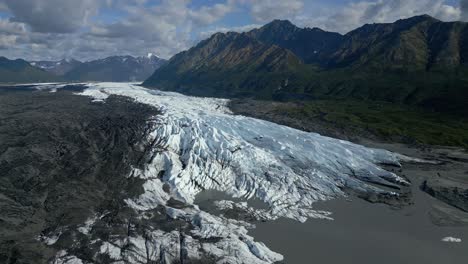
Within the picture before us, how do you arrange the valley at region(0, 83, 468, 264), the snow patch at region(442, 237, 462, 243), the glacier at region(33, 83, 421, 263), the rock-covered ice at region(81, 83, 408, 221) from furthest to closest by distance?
the rock-covered ice at region(81, 83, 408, 221) < the snow patch at region(442, 237, 462, 243) < the glacier at region(33, 83, 421, 263) < the valley at region(0, 83, 468, 264)

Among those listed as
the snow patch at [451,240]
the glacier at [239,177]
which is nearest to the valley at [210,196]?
the glacier at [239,177]

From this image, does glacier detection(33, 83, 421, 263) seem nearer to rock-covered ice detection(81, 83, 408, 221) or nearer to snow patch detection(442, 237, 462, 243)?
rock-covered ice detection(81, 83, 408, 221)

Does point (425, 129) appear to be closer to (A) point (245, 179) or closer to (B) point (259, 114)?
(B) point (259, 114)

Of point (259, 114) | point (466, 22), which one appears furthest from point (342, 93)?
point (466, 22)

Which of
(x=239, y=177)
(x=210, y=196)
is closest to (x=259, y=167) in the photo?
(x=239, y=177)

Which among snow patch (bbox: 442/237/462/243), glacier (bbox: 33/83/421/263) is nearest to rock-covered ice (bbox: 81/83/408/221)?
glacier (bbox: 33/83/421/263)

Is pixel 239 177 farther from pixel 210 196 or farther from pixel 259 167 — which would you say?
pixel 210 196

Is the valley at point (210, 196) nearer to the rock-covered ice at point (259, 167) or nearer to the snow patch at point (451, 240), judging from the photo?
the rock-covered ice at point (259, 167)

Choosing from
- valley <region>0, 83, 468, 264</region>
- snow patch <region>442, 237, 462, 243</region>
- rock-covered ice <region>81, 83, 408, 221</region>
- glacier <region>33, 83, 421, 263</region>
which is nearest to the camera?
valley <region>0, 83, 468, 264</region>

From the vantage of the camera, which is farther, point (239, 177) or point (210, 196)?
point (239, 177)
